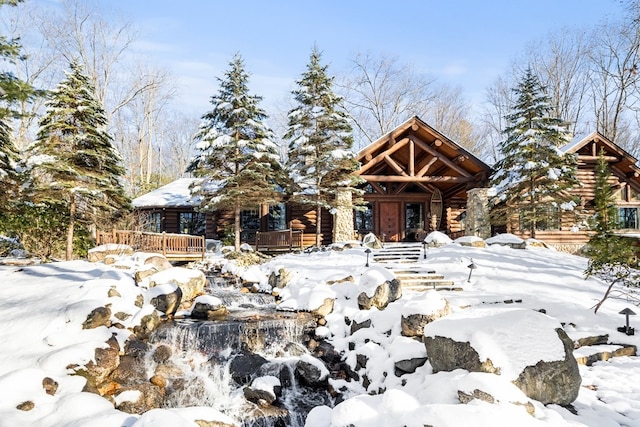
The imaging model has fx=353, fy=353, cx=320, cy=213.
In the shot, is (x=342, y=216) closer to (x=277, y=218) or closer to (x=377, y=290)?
(x=277, y=218)

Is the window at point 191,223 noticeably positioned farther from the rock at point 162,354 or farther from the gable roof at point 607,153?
the gable roof at point 607,153

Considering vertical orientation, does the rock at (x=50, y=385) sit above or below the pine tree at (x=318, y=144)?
below

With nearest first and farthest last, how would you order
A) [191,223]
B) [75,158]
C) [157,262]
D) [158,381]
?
[158,381] < [157,262] < [75,158] < [191,223]

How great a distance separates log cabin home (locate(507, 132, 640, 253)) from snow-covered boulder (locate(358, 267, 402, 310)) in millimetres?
10825

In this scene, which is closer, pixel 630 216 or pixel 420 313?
pixel 420 313

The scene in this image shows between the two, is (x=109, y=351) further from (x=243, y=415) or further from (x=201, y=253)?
(x=201, y=253)

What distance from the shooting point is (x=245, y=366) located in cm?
657

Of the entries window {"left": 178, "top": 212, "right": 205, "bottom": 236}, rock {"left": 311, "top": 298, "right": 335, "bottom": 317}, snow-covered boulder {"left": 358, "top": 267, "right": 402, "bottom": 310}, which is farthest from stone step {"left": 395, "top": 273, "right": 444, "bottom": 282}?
window {"left": 178, "top": 212, "right": 205, "bottom": 236}

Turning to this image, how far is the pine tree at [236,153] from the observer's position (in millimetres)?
14805

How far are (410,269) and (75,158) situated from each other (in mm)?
12125

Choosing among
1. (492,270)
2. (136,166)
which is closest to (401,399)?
(492,270)

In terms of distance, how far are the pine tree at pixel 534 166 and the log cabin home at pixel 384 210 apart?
1.33m

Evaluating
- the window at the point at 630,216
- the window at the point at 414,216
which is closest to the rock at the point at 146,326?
the window at the point at 414,216

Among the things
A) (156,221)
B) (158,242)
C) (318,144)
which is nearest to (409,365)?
(158,242)
